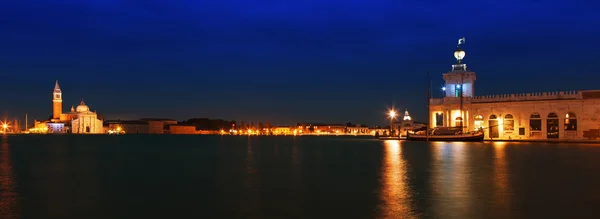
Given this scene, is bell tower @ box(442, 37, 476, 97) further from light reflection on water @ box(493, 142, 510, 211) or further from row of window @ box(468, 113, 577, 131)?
light reflection on water @ box(493, 142, 510, 211)

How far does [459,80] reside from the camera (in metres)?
77.2

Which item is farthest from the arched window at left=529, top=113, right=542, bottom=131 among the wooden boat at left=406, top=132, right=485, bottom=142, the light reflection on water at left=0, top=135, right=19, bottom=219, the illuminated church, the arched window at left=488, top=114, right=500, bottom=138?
the illuminated church

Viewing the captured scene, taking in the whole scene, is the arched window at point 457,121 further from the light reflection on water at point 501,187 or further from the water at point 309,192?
the light reflection on water at point 501,187

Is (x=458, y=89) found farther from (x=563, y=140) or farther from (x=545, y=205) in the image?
(x=545, y=205)

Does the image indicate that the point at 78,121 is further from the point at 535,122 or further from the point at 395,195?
the point at 395,195

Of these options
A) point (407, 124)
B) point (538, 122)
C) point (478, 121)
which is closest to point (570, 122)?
point (538, 122)

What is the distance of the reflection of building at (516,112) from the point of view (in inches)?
2441

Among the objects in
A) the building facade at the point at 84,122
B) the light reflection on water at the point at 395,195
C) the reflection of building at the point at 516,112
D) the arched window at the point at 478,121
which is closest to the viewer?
the light reflection on water at the point at 395,195

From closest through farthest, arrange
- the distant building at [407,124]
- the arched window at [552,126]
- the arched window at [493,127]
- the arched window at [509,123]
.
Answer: the arched window at [552,126]
the arched window at [509,123]
the arched window at [493,127]
the distant building at [407,124]

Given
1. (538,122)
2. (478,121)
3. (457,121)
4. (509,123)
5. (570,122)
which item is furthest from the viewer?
(457,121)

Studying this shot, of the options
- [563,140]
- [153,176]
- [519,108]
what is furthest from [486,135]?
[153,176]

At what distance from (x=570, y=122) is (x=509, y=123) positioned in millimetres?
7480

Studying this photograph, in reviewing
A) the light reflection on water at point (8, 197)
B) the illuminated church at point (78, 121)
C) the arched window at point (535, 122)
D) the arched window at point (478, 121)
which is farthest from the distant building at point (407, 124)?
the illuminated church at point (78, 121)

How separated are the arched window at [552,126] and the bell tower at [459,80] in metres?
13.0
